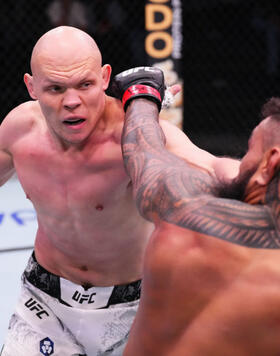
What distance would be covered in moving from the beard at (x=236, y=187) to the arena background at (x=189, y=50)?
7.98 ft

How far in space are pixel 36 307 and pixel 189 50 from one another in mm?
3283

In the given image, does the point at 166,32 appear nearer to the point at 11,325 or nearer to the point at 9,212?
the point at 9,212

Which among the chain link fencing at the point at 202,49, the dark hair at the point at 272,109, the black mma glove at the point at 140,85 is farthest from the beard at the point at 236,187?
the chain link fencing at the point at 202,49

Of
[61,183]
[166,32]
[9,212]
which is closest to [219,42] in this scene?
[166,32]

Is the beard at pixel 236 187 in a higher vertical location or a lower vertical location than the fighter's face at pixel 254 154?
lower

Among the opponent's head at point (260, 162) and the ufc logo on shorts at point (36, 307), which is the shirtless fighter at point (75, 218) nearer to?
the ufc logo on shorts at point (36, 307)

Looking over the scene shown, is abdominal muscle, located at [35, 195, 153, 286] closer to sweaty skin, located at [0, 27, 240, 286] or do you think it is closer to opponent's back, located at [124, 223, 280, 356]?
sweaty skin, located at [0, 27, 240, 286]

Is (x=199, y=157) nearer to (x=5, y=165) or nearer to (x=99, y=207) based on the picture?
(x=99, y=207)

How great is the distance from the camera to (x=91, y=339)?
185cm

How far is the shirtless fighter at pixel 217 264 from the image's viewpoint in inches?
41.3

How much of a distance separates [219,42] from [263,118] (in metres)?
3.72

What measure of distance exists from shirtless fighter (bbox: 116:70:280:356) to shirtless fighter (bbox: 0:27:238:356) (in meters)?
0.49

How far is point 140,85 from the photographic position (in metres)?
1.65

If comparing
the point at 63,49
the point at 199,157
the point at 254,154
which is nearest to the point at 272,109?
the point at 254,154
